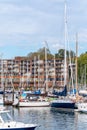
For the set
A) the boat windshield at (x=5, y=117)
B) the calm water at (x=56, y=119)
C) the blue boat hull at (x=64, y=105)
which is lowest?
the calm water at (x=56, y=119)

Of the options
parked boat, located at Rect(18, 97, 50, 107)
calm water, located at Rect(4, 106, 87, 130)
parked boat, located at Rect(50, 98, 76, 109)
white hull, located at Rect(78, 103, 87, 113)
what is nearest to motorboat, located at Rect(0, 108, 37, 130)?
calm water, located at Rect(4, 106, 87, 130)

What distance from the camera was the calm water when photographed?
221ft

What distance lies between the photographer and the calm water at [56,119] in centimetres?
6725

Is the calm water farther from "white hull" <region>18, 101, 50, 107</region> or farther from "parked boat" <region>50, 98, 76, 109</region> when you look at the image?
"white hull" <region>18, 101, 50, 107</region>

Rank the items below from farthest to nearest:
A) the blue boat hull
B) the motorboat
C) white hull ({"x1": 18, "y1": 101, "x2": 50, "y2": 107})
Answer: white hull ({"x1": 18, "y1": 101, "x2": 50, "y2": 107}), the blue boat hull, the motorboat

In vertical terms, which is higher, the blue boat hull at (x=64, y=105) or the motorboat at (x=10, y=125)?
the blue boat hull at (x=64, y=105)

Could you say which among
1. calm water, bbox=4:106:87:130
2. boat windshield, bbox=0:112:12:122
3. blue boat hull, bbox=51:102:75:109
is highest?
blue boat hull, bbox=51:102:75:109

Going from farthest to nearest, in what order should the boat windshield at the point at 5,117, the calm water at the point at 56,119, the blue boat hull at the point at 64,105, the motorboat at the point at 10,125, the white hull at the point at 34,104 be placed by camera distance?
1. the white hull at the point at 34,104
2. the blue boat hull at the point at 64,105
3. the calm water at the point at 56,119
4. the boat windshield at the point at 5,117
5. the motorboat at the point at 10,125

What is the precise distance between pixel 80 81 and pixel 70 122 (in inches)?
4274

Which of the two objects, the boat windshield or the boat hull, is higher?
the boat hull

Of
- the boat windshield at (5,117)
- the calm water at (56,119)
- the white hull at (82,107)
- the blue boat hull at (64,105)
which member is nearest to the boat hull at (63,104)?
the blue boat hull at (64,105)

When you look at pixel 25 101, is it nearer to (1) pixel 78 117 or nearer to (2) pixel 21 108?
(2) pixel 21 108

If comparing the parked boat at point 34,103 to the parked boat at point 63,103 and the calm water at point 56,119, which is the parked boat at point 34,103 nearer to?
the parked boat at point 63,103

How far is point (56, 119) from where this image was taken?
3093 inches
